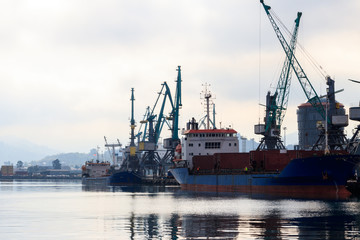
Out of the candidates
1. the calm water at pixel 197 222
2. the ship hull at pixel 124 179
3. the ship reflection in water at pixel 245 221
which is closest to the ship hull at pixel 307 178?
the ship reflection in water at pixel 245 221

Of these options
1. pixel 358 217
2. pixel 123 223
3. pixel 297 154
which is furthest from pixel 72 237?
pixel 297 154

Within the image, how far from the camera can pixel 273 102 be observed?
165 m

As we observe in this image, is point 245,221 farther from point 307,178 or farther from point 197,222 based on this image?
point 307,178

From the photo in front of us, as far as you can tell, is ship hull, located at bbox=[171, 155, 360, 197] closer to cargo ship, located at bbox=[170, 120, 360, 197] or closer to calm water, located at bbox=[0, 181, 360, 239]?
cargo ship, located at bbox=[170, 120, 360, 197]

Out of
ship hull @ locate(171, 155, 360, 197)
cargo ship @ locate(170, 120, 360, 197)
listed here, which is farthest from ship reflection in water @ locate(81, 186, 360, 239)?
cargo ship @ locate(170, 120, 360, 197)

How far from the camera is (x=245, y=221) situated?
5169 centimetres

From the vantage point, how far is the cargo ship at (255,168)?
84.0m

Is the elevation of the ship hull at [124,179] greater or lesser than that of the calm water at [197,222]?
greater

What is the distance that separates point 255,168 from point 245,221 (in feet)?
155

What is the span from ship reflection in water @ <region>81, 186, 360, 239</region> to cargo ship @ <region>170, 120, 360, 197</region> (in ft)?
42.4

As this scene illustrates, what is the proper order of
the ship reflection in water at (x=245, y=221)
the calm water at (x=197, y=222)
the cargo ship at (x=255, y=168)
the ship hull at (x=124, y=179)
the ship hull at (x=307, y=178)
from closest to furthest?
the ship reflection in water at (x=245, y=221)
the calm water at (x=197, y=222)
the ship hull at (x=307, y=178)
the cargo ship at (x=255, y=168)
the ship hull at (x=124, y=179)

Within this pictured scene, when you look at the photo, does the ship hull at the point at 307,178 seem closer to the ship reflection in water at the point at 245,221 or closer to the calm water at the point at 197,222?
the ship reflection in water at the point at 245,221

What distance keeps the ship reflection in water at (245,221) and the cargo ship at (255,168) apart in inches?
509

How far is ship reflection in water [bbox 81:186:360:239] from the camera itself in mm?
42312
